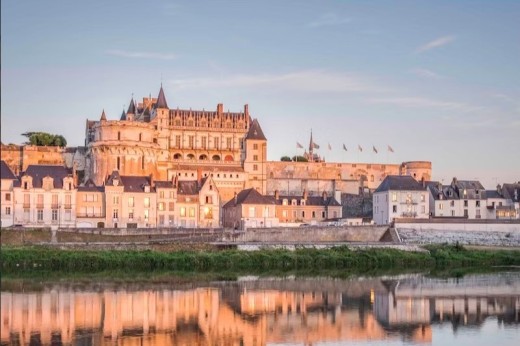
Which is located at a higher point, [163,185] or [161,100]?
[161,100]

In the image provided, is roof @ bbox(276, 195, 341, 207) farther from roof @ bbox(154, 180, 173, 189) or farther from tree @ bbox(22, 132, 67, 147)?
tree @ bbox(22, 132, 67, 147)

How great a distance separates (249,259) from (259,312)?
12.8 meters

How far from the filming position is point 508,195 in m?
50.4

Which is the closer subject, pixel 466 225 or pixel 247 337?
pixel 247 337

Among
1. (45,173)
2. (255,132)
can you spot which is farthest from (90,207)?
(255,132)

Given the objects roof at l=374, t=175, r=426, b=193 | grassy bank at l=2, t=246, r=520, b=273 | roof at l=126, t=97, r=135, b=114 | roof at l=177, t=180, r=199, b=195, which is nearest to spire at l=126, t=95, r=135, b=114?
roof at l=126, t=97, r=135, b=114

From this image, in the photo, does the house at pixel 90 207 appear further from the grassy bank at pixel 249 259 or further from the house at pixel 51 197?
the grassy bank at pixel 249 259

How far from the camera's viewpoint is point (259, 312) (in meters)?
21.6

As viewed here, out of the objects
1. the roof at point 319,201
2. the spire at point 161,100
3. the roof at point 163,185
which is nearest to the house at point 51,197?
the roof at point 163,185

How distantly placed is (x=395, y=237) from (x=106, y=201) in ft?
51.8

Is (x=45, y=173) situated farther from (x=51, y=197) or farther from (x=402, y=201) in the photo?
(x=402, y=201)

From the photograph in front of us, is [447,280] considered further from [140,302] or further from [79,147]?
[79,147]

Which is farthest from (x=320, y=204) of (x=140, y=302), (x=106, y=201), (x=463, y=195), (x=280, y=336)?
(x=280, y=336)

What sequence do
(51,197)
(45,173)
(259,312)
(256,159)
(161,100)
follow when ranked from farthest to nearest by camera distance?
1. (161,100)
2. (256,159)
3. (51,197)
4. (45,173)
5. (259,312)
